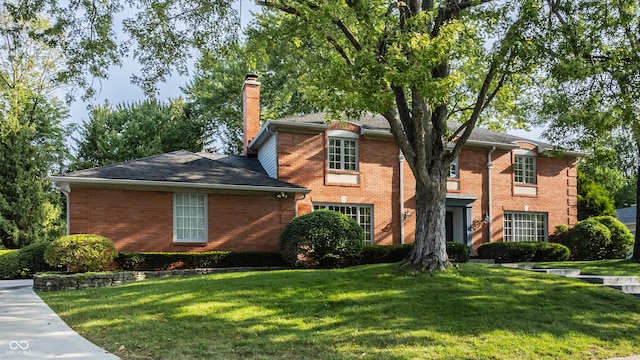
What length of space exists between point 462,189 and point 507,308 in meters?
13.4

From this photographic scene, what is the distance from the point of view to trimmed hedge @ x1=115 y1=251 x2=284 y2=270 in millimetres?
17016

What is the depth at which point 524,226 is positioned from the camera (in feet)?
80.7

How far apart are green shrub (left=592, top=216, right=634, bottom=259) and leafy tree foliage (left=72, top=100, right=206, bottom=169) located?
2483 centimetres

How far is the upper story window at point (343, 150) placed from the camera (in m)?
21.0

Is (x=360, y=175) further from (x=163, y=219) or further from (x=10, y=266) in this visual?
(x=10, y=266)

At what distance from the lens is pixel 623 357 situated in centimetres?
801

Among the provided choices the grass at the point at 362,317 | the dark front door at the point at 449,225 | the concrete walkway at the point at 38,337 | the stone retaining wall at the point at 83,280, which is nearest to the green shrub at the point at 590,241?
the dark front door at the point at 449,225

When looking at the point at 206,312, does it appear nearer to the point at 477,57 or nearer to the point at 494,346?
the point at 494,346

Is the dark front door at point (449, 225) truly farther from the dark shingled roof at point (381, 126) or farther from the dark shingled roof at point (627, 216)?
the dark shingled roof at point (627, 216)

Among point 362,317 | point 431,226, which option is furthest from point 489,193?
point 362,317

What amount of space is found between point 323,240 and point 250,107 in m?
8.47

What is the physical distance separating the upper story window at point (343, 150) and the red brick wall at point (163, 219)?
8.28 feet

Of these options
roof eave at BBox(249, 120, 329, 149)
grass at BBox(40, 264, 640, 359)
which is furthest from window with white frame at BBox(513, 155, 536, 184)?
grass at BBox(40, 264, 640, 359)

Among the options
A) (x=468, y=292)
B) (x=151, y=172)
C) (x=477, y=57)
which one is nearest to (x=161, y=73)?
(x=151, y=172)
